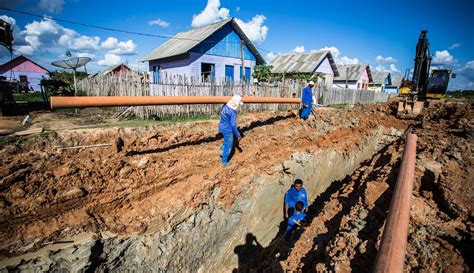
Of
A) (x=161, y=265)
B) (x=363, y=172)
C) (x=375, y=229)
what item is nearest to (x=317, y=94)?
(x=363, y=172)

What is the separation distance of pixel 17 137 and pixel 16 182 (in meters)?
1.99

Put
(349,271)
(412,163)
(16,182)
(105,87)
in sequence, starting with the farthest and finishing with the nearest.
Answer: (105,87) → (16,182) → (412,163) → (349,271)

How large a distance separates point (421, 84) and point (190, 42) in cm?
1378

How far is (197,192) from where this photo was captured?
5.14 metres

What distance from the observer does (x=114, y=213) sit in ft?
14.6

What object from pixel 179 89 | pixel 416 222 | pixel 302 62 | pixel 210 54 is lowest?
pixel 416 222

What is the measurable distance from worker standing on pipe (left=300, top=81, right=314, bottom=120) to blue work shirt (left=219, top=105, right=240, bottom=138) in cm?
456

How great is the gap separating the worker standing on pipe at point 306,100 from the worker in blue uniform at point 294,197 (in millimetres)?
4238

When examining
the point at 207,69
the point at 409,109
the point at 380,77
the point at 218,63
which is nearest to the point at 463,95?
the point at 380,77

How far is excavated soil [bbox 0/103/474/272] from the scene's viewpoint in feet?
10.6

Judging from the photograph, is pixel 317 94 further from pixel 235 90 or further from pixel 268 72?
pixel 235 90

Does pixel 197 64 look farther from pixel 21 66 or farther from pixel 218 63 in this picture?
pixel 21 66

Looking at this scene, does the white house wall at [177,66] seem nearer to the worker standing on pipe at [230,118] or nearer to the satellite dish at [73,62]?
the satellite dish at [73,62]

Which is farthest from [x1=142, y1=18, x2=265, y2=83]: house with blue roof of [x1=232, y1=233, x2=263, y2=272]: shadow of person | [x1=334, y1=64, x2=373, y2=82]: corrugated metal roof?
[x1=334, y1=64, x2=373, y2=82]: corrugated metal roof
